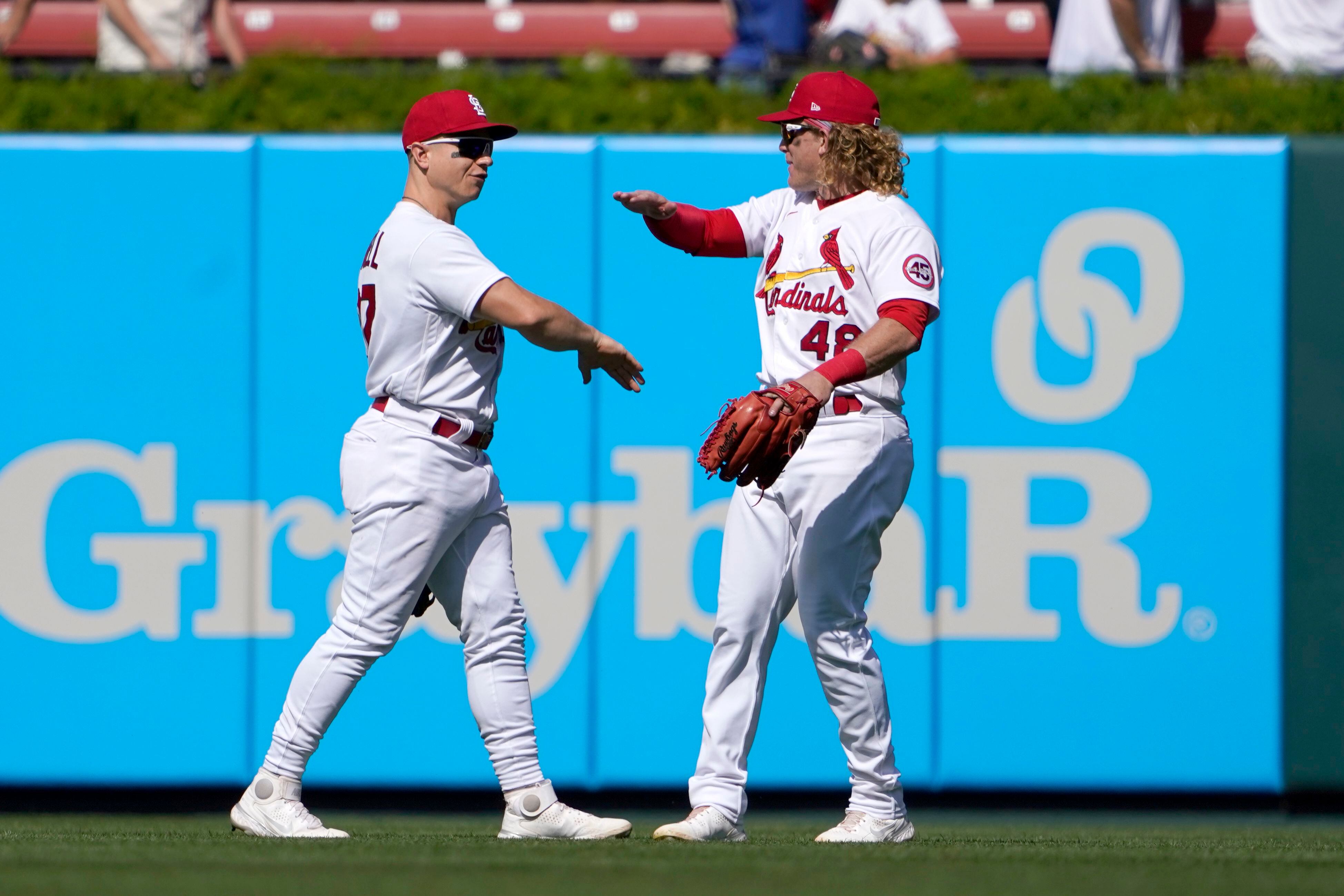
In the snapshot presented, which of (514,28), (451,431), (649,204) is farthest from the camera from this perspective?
(514,28)

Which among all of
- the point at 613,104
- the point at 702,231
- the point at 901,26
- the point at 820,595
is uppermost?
the point at 901,26

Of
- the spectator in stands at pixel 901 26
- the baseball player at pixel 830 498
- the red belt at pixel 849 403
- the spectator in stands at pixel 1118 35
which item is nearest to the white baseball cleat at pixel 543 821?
the baseball player at pixel 830 498

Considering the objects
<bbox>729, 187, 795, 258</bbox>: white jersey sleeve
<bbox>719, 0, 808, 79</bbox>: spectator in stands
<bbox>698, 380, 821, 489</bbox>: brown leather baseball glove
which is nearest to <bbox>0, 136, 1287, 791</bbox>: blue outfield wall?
<bbox>729, 187, 795, 258</bbox>: white jersey sleeve

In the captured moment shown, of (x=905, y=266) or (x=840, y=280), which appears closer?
(x=905, y=266)

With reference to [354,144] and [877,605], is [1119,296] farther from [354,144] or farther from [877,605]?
[354,144]

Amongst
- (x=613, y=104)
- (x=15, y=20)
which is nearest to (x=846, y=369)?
(x=613, y=104)

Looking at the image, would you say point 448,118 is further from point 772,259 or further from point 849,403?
point 849,403

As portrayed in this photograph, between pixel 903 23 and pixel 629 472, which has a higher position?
pixel 903 23

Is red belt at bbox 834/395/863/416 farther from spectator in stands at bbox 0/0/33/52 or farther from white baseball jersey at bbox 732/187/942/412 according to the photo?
spectator in stands at bbox 0/0/33/52

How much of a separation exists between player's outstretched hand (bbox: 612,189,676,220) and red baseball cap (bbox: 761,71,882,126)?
11.9 inches

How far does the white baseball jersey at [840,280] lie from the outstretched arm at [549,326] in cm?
37

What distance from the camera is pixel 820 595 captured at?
344cm

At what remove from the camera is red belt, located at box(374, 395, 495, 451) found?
3.38 metres

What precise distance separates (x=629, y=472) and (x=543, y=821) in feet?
4.70
